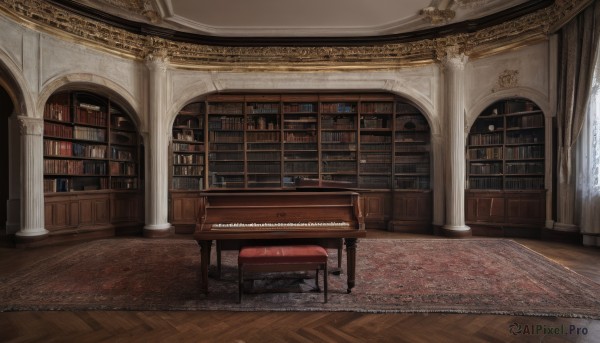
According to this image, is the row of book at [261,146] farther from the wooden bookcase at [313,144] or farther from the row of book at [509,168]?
the row of book at [509,168]

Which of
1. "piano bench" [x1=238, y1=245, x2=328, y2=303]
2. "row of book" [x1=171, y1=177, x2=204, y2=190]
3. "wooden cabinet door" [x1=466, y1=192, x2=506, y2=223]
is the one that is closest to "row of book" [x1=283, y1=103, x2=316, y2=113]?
"row of book" [x1=171, y1=177, x2=204, y2=190]

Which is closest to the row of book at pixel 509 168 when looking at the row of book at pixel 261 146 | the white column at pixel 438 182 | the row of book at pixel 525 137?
the row of book at pixel 525 137

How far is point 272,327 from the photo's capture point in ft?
7.25

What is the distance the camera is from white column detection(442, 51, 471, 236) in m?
5.54

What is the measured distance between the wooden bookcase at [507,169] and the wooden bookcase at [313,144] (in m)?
0.91

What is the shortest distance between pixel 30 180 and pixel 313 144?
15.9ft

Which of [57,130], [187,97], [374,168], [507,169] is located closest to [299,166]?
[374,168]

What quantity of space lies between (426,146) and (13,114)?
792 centimetres

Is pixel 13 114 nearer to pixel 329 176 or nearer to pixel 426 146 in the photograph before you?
pixel 329 176

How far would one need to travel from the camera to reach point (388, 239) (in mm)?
5156

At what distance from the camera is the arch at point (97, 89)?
15.6 ft

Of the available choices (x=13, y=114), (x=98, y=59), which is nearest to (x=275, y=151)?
(x=98, y=59)

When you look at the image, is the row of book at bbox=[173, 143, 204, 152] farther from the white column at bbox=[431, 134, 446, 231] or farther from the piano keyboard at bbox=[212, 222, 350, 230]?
the white column at bbox=[431, 134, 446, 231]

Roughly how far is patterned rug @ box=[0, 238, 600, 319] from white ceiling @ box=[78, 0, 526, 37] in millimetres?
3941
